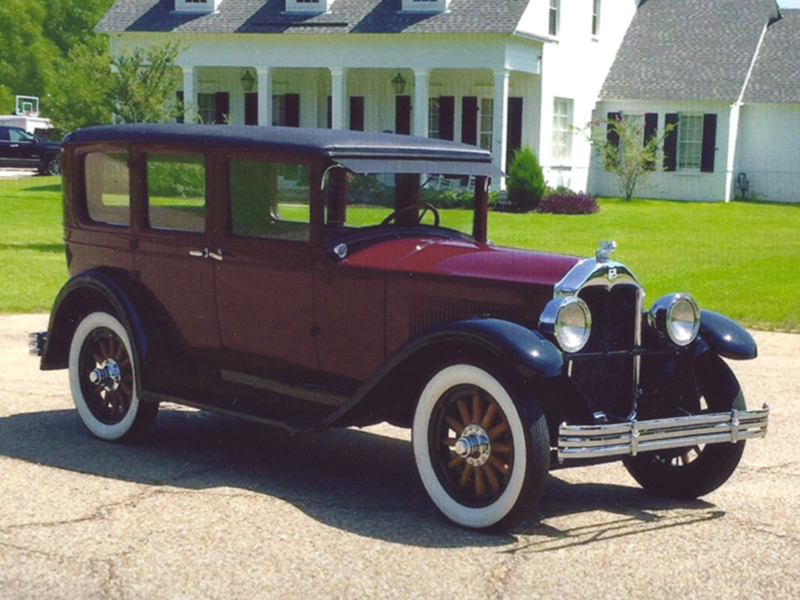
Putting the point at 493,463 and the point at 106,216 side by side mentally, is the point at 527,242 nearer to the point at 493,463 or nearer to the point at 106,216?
the point at 106,216

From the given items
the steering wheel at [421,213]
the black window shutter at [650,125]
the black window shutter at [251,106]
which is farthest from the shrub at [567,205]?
the steering wheel at [421,213]

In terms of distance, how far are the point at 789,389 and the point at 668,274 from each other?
742 cm

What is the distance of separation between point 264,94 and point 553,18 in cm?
745

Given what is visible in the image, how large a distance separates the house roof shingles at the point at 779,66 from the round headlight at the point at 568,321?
29.4 m

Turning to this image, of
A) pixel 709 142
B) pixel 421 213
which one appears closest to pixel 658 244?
pixel 709 142

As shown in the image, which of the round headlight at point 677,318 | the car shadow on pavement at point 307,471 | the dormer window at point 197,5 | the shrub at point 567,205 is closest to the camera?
the car shadow on pavement at point 307,471

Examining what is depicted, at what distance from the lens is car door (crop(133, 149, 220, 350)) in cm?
673

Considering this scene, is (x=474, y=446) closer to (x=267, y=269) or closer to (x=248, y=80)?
(x=267, y=269)

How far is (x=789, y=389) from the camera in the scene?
8961 millimetres

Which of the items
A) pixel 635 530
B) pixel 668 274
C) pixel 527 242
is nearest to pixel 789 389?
pixel 635 530

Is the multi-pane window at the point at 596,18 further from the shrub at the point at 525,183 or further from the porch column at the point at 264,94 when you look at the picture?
the porch column at the point at 264,94

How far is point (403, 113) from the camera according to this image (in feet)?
106

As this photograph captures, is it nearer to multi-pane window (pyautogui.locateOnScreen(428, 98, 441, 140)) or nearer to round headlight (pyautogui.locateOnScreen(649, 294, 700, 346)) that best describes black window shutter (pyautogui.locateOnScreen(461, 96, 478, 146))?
multi-pane window (pyautogui.locateOnScreen(428, 98, 441, 140))

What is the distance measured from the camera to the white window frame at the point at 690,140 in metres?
33.3
